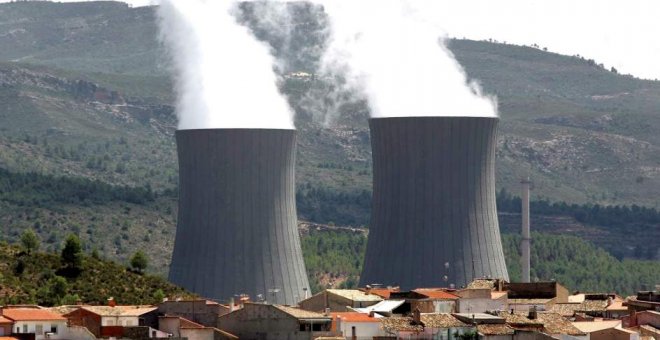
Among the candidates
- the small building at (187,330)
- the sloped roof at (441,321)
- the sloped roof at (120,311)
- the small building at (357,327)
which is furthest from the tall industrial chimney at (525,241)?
the small building at (187,330)

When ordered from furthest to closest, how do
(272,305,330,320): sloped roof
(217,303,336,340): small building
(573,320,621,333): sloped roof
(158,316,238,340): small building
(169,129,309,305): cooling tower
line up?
(169,129,309,305): cooling tower
(573,320,621,333): sloped roof
(272,305,330,320): sloped roof
(217,303,336,340): small building
(158,316,238,340): small building

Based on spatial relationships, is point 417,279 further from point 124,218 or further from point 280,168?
point 124,218

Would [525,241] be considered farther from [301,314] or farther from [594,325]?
[301,314]

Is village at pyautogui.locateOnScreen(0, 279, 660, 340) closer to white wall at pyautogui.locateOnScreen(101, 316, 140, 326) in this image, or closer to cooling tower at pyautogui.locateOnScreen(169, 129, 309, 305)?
white wall at pyautogui.locateOnScreen(101, 316, 140, 326)

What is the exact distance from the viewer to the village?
36.5m

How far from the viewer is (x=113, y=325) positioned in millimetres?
37844

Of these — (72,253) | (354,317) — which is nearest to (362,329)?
(354,317)

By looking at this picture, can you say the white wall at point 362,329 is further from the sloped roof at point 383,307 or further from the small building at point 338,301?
the small building at point 338,301

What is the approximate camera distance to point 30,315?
35.8 metres

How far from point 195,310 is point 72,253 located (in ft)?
40.1

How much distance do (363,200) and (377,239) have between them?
232ft

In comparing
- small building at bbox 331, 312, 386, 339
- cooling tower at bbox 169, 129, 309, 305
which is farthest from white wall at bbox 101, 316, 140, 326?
cooling tower at bbox 169, 129, 309, 305

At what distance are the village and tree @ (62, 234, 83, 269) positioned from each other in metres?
6.36

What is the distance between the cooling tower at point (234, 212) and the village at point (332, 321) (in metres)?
10.4
